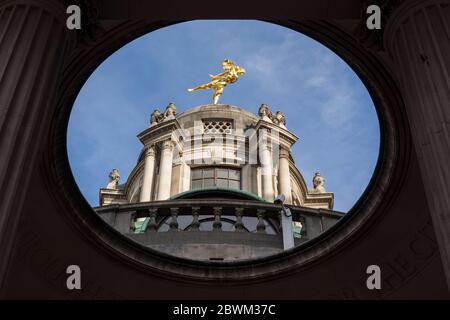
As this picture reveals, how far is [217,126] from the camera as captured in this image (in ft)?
123

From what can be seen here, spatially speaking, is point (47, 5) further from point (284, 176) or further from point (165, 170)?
point (284, 176)

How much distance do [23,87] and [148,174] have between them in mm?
25799

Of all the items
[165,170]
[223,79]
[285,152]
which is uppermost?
[223,79]

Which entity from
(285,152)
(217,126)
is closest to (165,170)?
(217,126)

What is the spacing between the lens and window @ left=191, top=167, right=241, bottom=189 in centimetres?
3363

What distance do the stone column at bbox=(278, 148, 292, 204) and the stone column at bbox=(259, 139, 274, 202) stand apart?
808 millimetres

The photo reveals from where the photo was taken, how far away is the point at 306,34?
1351 cm

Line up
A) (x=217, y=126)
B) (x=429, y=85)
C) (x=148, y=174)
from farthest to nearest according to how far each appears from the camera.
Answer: (x=217, y=126) → (x=148, y=174) → (x=429, y=85)

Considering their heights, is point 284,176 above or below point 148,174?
above

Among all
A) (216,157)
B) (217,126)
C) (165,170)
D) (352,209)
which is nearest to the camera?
(352,209)

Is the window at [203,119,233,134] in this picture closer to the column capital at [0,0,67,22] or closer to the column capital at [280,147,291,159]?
the column capital at [280,147,291,159]
